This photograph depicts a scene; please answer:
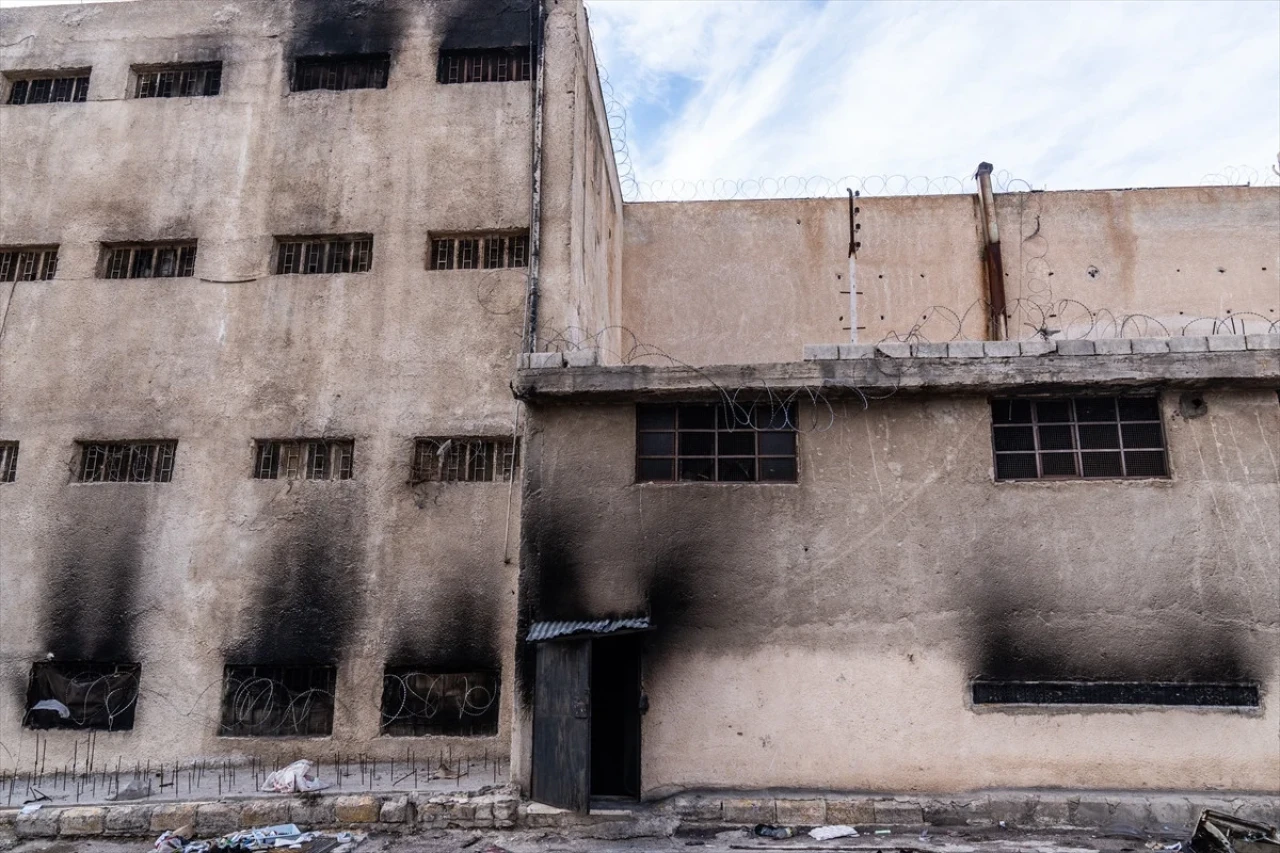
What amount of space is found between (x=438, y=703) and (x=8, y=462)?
6.77 metres

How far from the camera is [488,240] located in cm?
1133

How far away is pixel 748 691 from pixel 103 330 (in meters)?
9.90

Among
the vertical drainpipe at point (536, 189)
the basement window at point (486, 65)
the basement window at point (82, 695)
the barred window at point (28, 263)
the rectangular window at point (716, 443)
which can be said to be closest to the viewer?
the rectangular window at point (716, 443)

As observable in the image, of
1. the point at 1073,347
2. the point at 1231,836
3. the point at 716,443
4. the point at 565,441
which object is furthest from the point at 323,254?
the point at 1231,836

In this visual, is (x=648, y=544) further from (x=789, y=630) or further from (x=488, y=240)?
(x=488, y=240)

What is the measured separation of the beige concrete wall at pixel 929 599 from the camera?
6.97 metres

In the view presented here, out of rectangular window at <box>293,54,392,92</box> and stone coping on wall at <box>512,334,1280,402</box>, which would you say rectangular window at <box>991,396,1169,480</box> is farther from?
rectangular window at <box>293,54,392,92</box>

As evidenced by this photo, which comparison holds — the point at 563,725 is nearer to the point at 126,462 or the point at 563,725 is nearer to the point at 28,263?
the point at 126,462

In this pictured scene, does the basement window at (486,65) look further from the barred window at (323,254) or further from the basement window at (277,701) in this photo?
the basement window at (277,701)

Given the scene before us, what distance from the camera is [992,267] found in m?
13.6

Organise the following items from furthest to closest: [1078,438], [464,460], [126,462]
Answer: [126,462], [464,460], [1078,438]

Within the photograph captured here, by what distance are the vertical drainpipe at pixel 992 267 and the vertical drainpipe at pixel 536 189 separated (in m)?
7.59

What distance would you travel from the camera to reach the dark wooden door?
698cm

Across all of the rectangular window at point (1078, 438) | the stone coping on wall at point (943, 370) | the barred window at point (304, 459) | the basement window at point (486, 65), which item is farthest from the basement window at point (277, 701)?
the basement window at point (486, 65)
